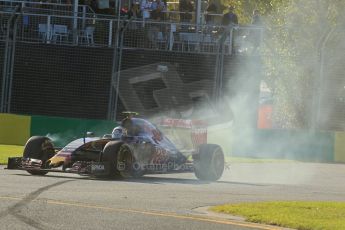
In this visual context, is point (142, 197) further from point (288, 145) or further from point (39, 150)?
point (288, 145)

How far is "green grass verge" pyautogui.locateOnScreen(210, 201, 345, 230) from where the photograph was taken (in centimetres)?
1049

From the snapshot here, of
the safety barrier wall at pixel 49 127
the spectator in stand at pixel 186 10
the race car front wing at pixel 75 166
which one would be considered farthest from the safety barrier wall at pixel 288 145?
the race car front wing at pixel 75 166

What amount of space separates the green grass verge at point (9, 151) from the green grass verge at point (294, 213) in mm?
9015

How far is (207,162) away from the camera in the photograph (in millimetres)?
17375

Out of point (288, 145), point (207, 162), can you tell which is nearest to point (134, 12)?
point (288, 145)

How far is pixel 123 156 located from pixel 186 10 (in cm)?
1337

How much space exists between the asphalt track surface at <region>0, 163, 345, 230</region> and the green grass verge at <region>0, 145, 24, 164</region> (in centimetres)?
327

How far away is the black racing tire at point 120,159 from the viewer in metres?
16.1

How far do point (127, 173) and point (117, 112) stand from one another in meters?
9.70

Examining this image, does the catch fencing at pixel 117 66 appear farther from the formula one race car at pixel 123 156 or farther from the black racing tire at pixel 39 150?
the black racing tire at pixel 39 150

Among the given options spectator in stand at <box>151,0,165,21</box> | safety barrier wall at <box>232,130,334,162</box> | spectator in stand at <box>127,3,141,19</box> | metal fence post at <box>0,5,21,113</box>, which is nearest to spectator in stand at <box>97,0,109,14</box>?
spectator in stand at <box>127,3,141,19</box>

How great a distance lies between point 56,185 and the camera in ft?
47.3

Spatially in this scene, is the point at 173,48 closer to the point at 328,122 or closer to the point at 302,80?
the point at 328,122

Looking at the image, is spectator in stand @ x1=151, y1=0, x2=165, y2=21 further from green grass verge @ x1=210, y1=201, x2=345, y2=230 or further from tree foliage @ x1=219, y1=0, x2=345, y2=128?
green grass verge @ x1=210, y1=201, x2=345, y2=230
